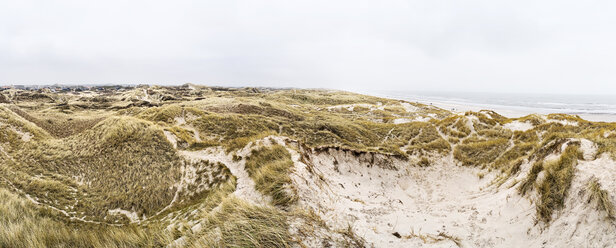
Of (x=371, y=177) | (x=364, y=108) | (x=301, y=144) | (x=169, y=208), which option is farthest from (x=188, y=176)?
(x=364, y=108)

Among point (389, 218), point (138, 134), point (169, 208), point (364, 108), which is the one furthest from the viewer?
point (364, 108)

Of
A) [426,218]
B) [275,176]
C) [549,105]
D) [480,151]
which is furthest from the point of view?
[549,105]

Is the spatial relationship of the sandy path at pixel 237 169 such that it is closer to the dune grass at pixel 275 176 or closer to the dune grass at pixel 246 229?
the dune grass at pixel 275 176

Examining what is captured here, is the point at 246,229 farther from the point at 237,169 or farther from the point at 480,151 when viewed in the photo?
the point at 480,151

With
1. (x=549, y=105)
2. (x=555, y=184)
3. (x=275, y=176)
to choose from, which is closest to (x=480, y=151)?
(x=555, y=184)

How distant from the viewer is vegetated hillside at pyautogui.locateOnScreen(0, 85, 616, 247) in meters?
4.38

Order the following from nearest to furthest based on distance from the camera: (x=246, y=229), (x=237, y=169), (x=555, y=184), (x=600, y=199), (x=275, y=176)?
1. (x=246, y=229)
2. (x=600, y=199)
3. (x=555, y=184)
4. (x=275, y=176)
5. (x=237, y=169)

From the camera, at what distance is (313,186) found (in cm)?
700

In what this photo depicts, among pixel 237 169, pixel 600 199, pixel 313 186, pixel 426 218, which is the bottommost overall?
pixel 237 169

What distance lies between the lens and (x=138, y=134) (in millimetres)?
13922

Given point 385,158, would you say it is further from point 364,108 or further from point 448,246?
point 364,108

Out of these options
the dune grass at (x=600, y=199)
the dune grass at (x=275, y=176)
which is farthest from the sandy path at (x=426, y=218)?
the dune grass at (x=600, y=199)

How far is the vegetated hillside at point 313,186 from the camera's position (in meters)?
4.38

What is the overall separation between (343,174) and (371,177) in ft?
5.16
